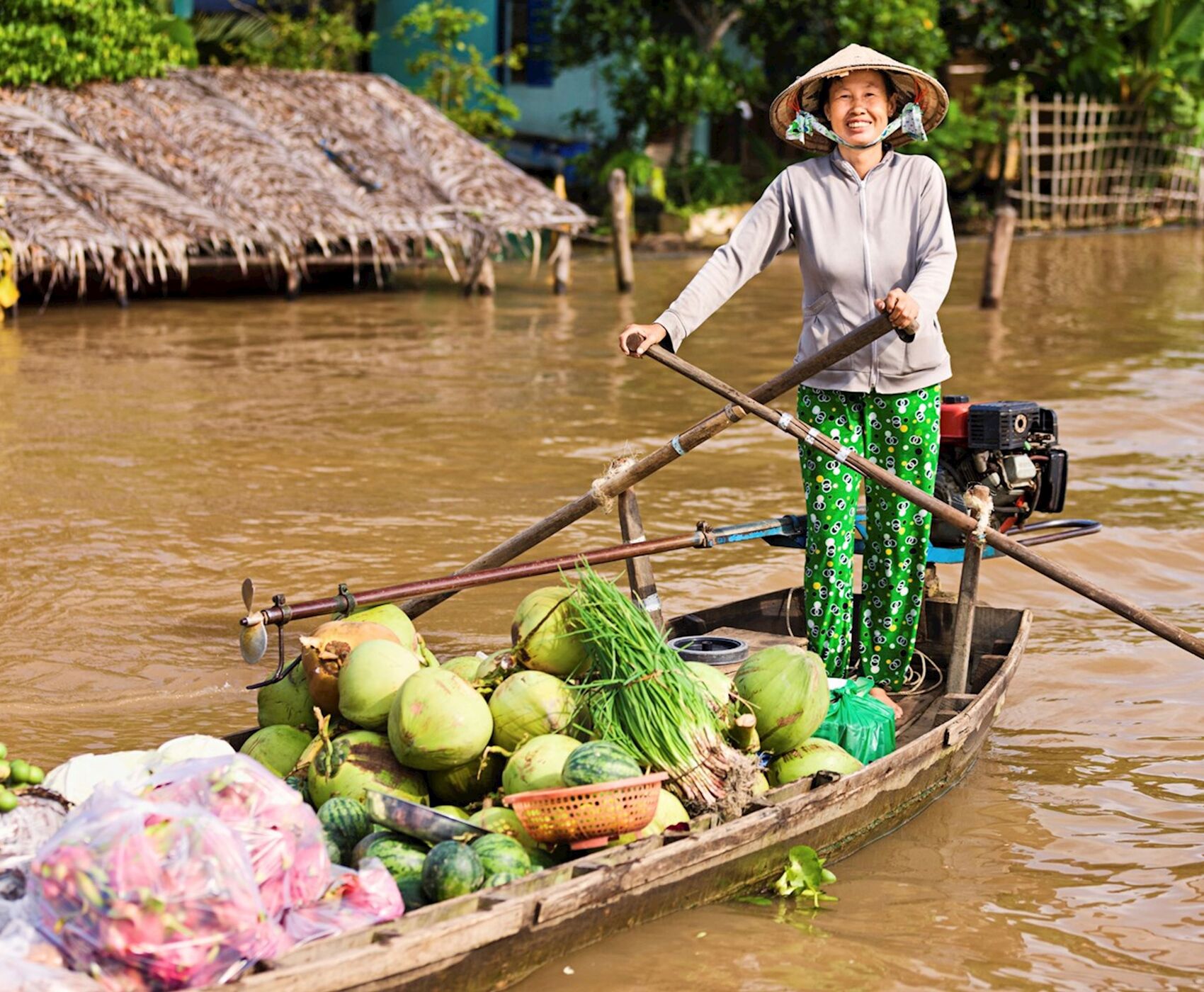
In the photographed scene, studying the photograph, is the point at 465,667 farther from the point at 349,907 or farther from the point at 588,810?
the point at 349,907

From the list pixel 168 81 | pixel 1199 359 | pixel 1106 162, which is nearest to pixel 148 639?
pixel 1199 359

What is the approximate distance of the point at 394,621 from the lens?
152 inches

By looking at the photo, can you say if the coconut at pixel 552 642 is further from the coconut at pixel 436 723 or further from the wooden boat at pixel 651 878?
the wooden boat at pixel 651 878

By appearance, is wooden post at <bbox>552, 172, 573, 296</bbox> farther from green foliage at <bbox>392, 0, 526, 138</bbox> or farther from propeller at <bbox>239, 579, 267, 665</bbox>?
propeller at <bbox>239, 579, 267, 665</bbox>

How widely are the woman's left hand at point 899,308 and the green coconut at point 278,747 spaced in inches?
67.0

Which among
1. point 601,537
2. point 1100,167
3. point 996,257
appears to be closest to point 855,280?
point 601,537

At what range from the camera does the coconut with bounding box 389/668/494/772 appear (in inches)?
129

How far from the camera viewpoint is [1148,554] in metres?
6.68

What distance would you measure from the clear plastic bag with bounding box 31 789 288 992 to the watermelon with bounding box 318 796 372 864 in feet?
1.92

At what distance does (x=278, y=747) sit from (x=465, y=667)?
49 cm

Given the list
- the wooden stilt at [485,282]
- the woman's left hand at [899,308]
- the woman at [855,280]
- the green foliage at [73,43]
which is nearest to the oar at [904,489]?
the woman at [855,280]

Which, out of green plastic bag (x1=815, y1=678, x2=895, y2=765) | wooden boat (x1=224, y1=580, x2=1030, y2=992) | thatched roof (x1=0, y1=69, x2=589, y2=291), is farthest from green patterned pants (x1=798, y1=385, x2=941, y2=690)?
thatched roof (x1=0, y1=69, x2=589, y2=291)

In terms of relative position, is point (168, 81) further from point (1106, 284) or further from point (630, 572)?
point (630, 572)

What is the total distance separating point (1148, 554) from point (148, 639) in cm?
410
